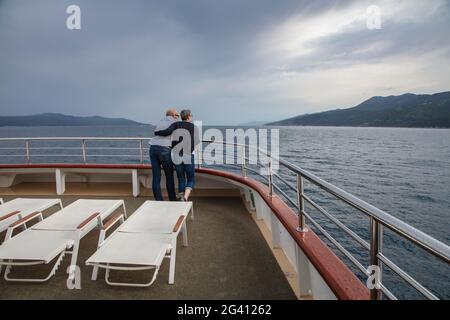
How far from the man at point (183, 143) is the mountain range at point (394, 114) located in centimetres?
12011

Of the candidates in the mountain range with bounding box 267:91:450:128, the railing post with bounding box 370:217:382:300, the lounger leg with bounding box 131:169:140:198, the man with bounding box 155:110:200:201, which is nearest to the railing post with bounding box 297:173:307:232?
the railing post with bounding box 370:217:382:300

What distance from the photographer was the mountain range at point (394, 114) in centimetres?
10319

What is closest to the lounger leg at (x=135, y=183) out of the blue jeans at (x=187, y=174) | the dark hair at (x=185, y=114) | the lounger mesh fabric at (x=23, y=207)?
the blue jeans at (x=187, y=174)

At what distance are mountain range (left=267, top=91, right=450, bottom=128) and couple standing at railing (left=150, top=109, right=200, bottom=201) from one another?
394ft

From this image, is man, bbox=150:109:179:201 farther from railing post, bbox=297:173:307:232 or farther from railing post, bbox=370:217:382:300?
railing post, bbox=370:217:382:300

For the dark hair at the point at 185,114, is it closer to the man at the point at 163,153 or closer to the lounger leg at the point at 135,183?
the man at the point at 163,153

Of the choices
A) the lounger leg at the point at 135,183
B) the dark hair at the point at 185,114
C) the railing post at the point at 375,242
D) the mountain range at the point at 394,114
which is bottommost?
the lounger leg at the point at 135,183

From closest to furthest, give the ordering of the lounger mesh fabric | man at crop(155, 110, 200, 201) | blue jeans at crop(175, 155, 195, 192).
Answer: the lounger mesh fabric < man at crop(155, 110, 200, 201) < blue jeans at crop(175, 155, 195, 192)

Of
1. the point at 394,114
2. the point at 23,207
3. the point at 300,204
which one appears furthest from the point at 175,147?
the point at 394,114

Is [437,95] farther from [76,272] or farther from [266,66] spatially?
[76,272]

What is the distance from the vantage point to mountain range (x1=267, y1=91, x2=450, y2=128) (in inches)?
4063
